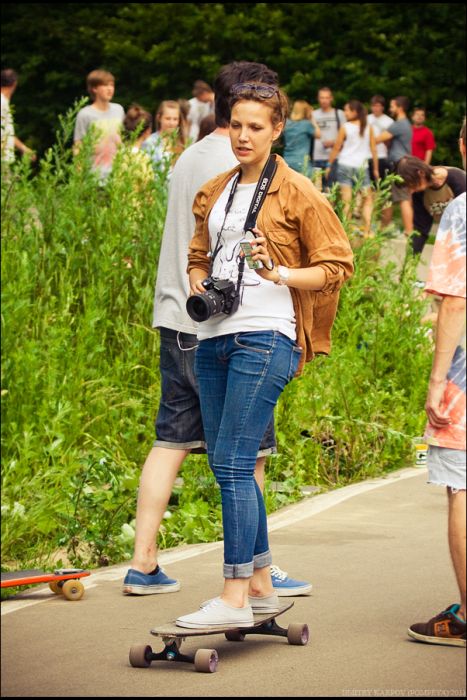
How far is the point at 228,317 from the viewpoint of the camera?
16.0 ft

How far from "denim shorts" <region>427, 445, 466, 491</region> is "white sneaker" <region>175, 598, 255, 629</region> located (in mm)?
809

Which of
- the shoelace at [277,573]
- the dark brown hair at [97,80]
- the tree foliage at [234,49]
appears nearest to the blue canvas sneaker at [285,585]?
the shoelace at [277,573]

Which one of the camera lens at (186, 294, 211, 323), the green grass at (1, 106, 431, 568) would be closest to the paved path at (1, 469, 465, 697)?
the green grass at (1, 106, 431, 568)

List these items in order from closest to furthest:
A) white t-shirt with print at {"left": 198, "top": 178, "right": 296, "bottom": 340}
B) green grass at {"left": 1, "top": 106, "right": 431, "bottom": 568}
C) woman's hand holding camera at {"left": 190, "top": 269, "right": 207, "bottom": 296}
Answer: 1. white t-shirt with print at {"left": 198, "top": 178, "right": 296, "bottom": 340}
2. woman's hand holding camera at {"left": 190, "top": 269, "right": 207, "bottom": 296}
3. green grass at {"left": 1, "top": 106, "right": 431, "bottom": 568}

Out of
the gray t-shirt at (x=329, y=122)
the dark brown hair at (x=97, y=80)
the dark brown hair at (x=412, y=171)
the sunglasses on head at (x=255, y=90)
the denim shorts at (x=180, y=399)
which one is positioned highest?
the gray t-shirt at (x=329, y=122)

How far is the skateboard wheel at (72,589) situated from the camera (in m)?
5.69

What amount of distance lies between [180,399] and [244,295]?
1.19 metres

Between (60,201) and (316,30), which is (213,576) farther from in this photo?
(316,30)

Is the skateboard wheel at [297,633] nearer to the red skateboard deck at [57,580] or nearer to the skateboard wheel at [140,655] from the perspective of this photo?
the skateboard wheel at [140,655]

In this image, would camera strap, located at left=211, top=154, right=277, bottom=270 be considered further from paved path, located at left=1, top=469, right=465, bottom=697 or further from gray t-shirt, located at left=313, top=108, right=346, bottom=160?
gray t-shirt, located at left=313, top=108, right=346, bottom=160

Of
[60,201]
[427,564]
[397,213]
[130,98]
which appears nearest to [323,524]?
[427,564]

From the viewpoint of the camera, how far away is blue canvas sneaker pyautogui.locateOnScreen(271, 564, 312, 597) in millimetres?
5746

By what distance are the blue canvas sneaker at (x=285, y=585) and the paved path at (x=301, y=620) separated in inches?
1.9

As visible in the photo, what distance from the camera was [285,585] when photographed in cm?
577
